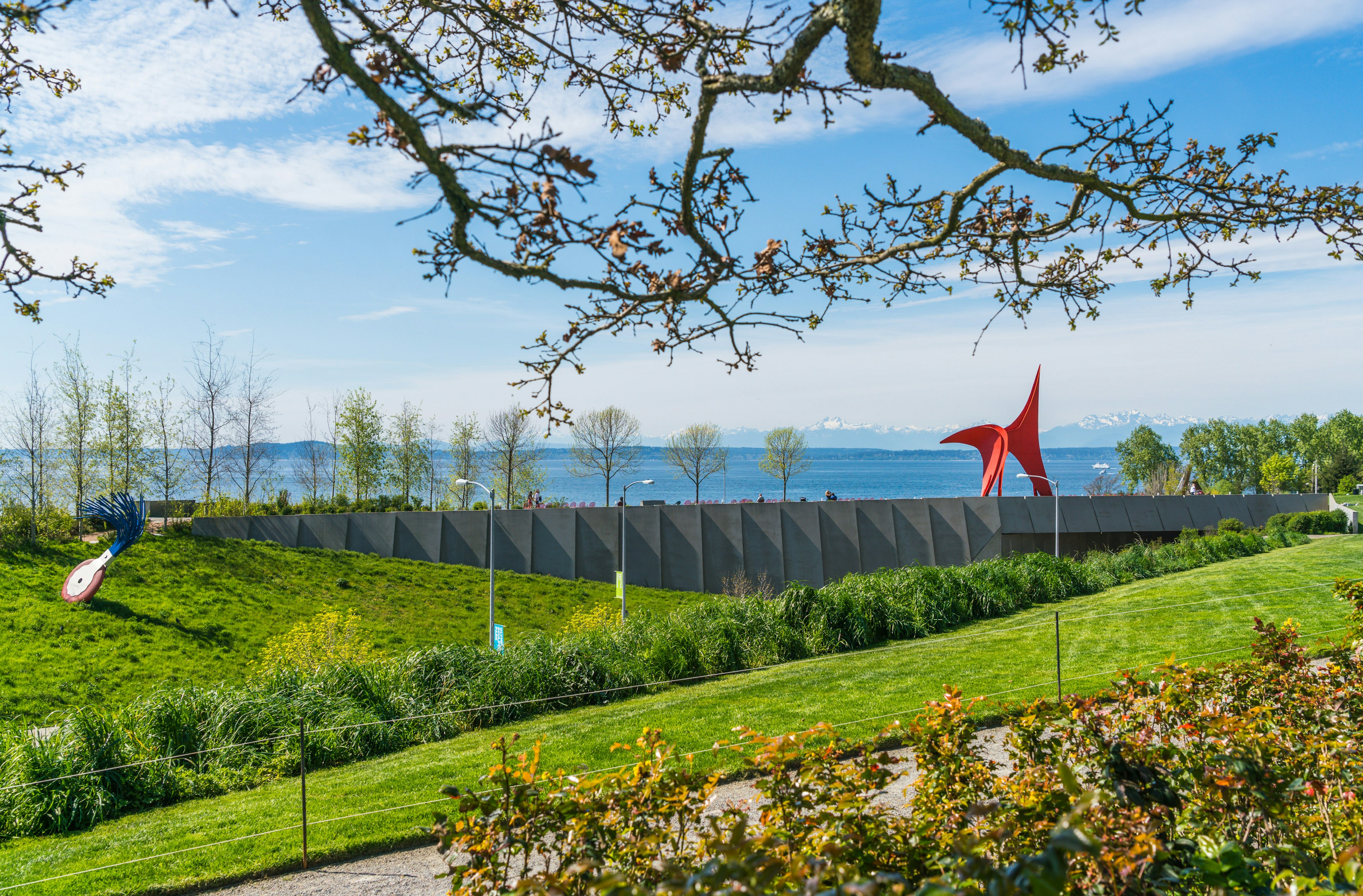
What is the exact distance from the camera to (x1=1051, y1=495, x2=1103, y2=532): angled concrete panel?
31141 millimetres

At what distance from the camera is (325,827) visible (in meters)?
6.30

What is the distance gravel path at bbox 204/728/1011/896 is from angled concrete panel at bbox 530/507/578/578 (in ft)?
72.6

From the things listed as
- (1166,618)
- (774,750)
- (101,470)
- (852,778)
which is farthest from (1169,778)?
(101,470)

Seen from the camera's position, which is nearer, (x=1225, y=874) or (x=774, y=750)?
(x=1225, y=874)

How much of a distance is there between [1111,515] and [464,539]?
1059 inches

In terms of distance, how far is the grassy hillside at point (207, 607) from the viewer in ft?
51.0

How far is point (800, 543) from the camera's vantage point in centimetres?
2994

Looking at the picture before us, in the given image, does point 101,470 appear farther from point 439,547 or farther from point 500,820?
point 500,820

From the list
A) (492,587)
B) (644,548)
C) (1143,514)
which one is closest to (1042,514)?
(1143,514)

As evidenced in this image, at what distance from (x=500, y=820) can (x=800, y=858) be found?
106 cm

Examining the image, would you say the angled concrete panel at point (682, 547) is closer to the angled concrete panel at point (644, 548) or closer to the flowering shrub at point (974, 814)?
the angled concrete panel at point (644, 548)

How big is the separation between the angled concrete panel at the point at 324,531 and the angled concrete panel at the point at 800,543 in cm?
1645

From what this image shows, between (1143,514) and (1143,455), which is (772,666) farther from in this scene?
(1143,455)

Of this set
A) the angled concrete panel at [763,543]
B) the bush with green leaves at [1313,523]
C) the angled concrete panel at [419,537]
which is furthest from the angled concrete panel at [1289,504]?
the angled concrete panel at [419,537]
